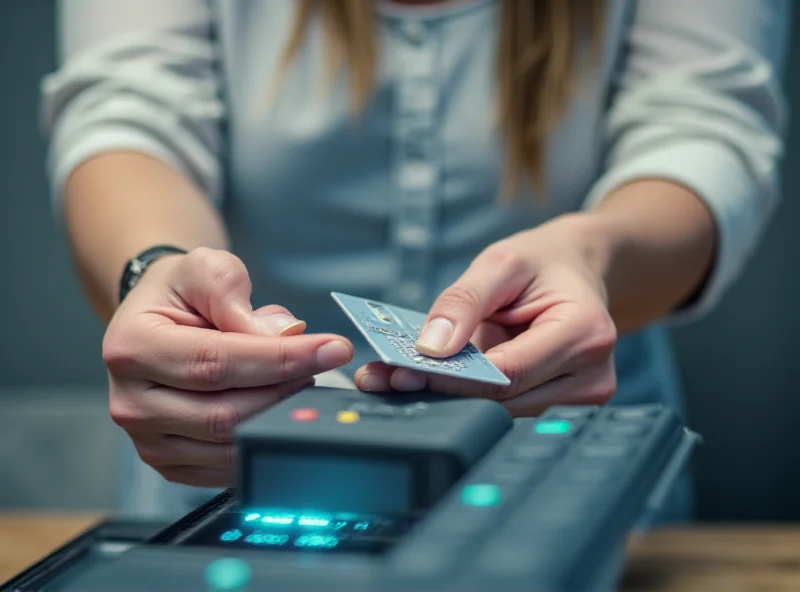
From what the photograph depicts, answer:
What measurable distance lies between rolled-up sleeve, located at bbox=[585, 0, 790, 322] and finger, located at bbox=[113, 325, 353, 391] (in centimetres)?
39

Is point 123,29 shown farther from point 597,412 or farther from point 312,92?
point 597,412

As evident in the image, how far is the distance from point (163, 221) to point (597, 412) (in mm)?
343

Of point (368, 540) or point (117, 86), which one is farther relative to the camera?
point (117, 86)

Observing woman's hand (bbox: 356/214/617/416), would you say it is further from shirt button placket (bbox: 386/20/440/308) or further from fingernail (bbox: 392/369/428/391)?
shirt button placket (bbox: 386/20/440/308)

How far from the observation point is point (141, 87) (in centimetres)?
78

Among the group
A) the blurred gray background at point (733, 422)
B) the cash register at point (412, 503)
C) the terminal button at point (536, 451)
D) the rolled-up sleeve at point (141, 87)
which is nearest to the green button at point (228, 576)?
the cash register at point (412, 503)

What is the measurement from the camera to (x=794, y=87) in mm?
1442

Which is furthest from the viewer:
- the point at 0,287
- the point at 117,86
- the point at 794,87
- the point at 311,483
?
the point at 0,287

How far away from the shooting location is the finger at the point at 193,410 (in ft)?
1.49

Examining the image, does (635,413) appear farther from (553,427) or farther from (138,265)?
(138,265)

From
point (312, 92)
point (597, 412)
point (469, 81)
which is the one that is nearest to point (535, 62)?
point (469, 81)

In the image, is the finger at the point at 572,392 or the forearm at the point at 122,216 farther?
the forearm at the point at 122,216

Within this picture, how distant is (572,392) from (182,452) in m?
0.21

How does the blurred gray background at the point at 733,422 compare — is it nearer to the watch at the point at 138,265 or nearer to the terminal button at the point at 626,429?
the watch at the point at 138,265
